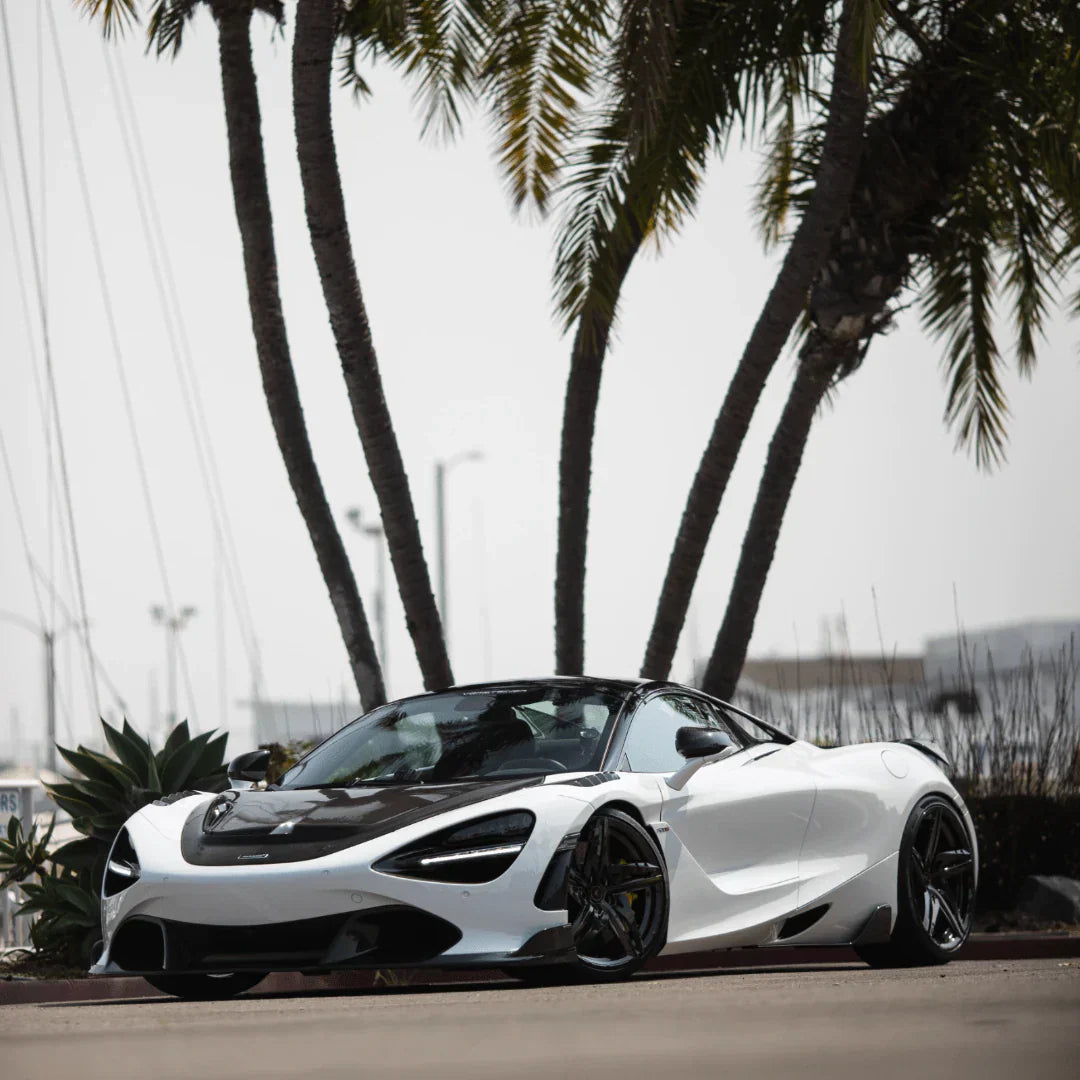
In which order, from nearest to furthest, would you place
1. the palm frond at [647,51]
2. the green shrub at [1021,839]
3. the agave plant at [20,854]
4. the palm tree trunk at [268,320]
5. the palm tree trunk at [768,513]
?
the agave plant at [20,854] < the green shrub at [1021,839] < the palm frond at [647,51] < the palm tree trunk at [768,513] < the palm tree trunk at [268,320]

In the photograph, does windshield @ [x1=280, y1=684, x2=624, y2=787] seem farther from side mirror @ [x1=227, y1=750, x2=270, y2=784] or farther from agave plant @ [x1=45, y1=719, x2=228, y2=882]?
agave plant @ [x1=45, y1=719, x2=228, y2=882]

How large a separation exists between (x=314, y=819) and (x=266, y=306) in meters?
7.60

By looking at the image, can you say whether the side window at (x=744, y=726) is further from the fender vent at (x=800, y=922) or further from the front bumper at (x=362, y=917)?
the front bumper at (x=362, y=917)

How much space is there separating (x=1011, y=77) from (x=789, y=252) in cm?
211

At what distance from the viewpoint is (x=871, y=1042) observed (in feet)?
14.6

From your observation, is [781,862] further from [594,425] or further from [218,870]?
[594,425]

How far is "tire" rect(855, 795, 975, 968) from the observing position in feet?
26.9

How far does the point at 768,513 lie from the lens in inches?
524

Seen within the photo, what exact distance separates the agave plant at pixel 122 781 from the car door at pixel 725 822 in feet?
9.11

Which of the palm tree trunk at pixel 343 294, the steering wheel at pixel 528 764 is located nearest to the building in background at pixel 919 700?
the palm tree trunk at pixel 343 294

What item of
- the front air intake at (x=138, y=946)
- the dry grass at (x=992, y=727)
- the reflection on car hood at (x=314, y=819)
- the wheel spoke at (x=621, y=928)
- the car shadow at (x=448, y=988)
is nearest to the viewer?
the reflection on car hood at (x=314, y=819)

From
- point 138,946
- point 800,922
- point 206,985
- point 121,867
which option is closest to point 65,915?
point 206,985

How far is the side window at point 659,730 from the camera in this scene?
7.32 metres

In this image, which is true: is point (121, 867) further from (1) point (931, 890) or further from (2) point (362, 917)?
(1) point (931, 890)
